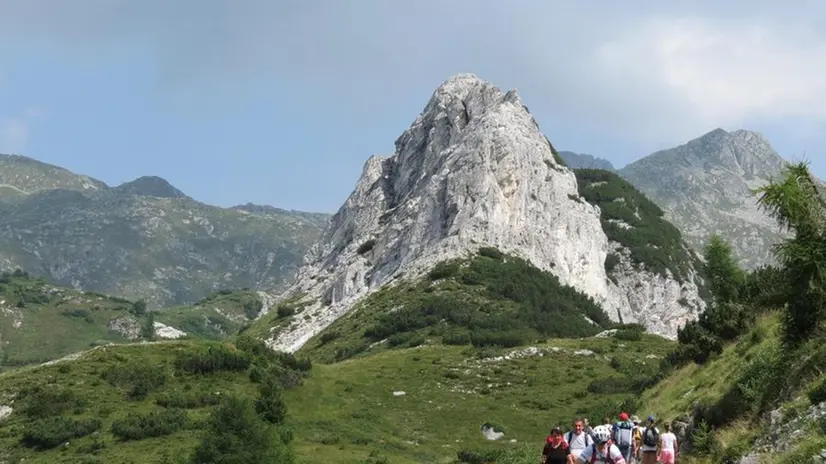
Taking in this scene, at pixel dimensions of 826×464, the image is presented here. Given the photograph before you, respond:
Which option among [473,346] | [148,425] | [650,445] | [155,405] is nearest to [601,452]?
[650,445]

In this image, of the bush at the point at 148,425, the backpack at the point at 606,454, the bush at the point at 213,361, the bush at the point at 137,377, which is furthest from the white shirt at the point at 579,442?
the bush at the point at 213,361

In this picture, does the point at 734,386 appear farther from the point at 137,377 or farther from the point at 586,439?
the point at 137,377

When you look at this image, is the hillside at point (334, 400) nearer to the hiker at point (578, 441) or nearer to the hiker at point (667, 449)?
the hiker at point (578, 441)

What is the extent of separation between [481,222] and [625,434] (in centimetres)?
12173

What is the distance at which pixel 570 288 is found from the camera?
138500mm

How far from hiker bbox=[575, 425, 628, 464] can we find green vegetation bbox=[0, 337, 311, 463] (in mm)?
24177

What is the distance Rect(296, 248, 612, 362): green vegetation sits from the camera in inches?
4048

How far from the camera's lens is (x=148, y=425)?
53469 millimetres

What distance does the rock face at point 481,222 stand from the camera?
144 meters

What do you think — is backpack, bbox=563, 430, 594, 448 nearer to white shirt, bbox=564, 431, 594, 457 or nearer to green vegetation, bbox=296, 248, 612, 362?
white shirt, bbox=564, 431, 594, 457

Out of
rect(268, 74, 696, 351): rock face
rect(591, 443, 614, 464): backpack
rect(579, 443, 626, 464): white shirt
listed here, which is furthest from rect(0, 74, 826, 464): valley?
rect(591, 443, 614, 464): backpack

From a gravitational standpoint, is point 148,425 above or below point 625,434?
below

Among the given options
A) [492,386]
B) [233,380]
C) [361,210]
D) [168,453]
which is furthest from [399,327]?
[361,210]

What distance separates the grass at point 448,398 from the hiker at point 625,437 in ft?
49.6
